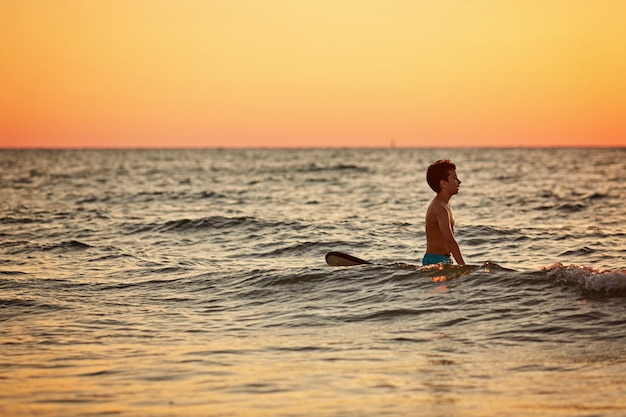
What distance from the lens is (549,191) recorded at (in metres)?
39.1

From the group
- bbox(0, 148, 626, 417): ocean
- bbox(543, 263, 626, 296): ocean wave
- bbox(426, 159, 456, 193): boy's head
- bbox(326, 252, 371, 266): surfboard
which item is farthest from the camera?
bbox(326, 252, 371, 266): surfboard

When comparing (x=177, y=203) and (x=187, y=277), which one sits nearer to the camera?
(x=187, y=277)

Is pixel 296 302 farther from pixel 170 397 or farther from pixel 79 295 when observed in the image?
pixel 170 397

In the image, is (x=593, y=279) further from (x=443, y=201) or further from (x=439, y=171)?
(x=439, y=171)

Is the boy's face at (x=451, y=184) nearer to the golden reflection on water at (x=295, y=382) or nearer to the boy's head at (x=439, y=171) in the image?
the boy's head at (x=439, y=171)

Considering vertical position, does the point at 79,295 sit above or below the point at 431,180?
below

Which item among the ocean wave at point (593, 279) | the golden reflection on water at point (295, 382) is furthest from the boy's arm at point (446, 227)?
the golden reflection on water at point (295, 382)

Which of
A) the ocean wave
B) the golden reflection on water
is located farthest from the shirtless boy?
the golden reflection on water

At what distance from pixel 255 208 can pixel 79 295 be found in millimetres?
18231

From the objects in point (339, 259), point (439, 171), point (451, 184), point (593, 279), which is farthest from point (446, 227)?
point (339, 259)

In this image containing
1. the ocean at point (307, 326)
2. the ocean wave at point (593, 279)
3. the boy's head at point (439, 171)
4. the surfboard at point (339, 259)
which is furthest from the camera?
the surfboard at point (339, 259)

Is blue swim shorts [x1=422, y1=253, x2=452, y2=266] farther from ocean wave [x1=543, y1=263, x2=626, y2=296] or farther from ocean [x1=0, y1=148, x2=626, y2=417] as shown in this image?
ocean wave [x1=543, y1=263, x2=626, y2=296]

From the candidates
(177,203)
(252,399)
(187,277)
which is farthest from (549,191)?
(252,399)

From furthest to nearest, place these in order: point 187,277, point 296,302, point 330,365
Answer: point 187,277 → point 296,302 → point 330,365
